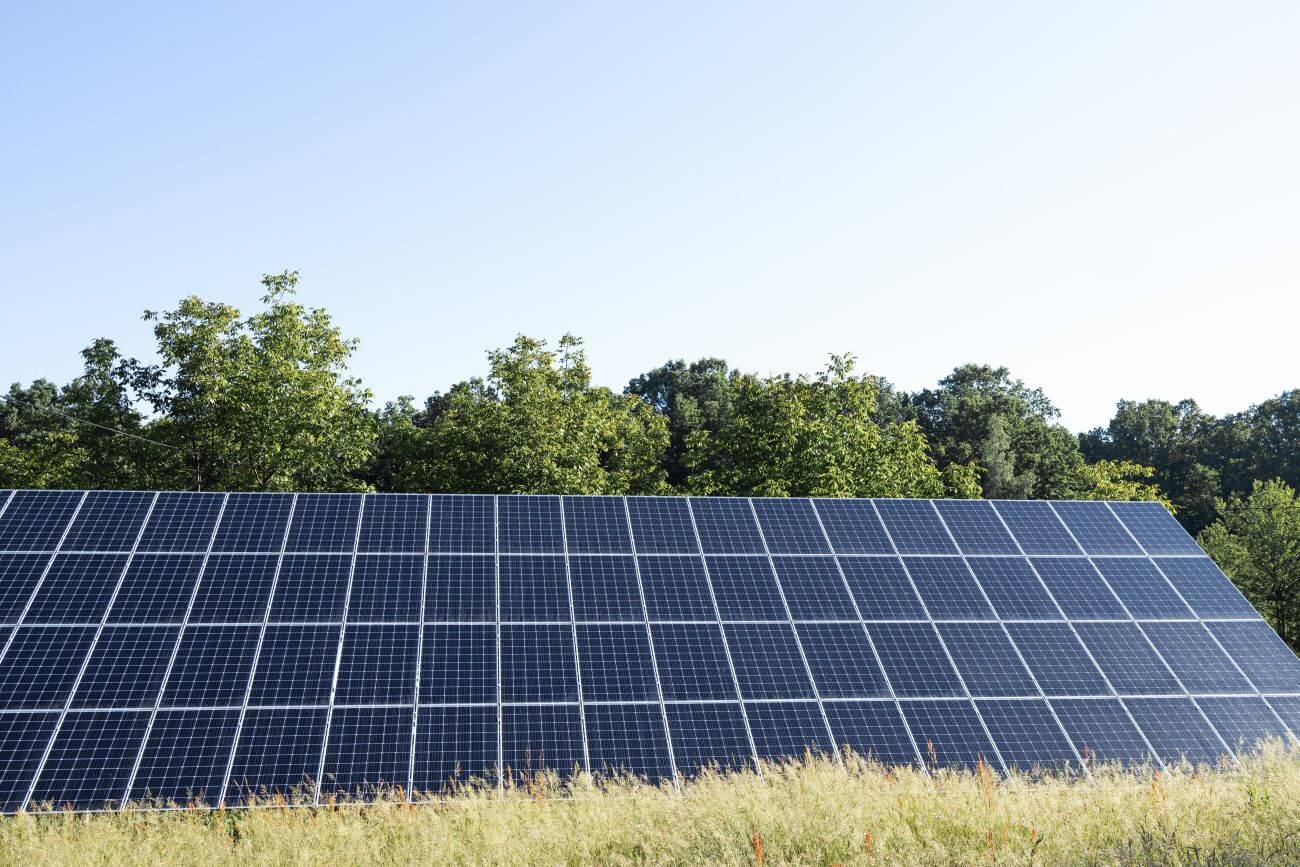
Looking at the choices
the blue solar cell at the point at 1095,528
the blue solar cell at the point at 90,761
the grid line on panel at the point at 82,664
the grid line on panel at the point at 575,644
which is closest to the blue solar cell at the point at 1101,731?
the blue solar cell at the point at 1095,528

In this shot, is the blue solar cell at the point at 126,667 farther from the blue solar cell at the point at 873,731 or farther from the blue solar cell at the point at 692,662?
the blue solar cell at the point at 873,731

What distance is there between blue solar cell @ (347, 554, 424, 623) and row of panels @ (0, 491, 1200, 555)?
0.40 m

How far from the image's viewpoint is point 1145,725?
16750 millimetres

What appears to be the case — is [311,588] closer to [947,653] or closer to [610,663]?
[610,663]

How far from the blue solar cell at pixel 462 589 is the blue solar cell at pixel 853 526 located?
6900 mm

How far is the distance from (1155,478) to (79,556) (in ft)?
325

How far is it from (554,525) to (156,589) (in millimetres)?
7100

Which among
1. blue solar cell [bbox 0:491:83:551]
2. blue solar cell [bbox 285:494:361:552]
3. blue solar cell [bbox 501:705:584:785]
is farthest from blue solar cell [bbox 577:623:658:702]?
blue solar cell [bbox 0:491:83:551]

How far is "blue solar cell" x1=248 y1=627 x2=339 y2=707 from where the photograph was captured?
1548 cm

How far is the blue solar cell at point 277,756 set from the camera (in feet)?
45.6

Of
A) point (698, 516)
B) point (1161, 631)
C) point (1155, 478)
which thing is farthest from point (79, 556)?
point (1155, 478)

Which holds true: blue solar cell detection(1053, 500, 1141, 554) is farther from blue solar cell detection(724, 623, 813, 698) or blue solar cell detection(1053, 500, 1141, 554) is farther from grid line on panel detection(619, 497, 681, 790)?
grid line on panel detection(619, 497, 681, 790)

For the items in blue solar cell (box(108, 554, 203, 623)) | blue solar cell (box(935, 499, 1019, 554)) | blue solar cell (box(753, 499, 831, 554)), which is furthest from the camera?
blue solar cell (box(935, 499, 1019, 554))

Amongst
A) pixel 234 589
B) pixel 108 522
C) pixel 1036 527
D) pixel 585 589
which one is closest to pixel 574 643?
pixel 585 589
